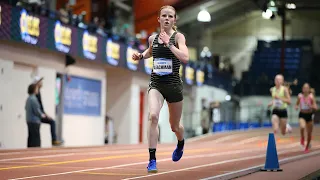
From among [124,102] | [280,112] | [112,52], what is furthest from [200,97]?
[280,112]

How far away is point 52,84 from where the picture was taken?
2509cm

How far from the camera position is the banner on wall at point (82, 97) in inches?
1065

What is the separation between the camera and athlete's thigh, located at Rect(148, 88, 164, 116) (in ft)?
33.2

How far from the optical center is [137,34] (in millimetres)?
39312

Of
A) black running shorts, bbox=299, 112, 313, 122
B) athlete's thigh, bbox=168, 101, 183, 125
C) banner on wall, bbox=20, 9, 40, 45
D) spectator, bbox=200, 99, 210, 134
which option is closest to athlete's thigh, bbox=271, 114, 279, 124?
black running shorts, bbox=299, 112, 313, 122

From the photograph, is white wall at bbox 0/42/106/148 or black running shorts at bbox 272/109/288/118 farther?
white wall at bbox 0/42/106/148

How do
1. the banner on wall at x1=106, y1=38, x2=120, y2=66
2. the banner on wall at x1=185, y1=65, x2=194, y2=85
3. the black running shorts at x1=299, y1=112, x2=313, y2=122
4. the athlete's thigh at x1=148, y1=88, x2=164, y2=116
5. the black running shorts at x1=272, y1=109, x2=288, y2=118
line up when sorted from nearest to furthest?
the athlete's thigh at x1=148, y1=88, x2=164, y2=116 → the black running shorts at x1=299, y1=112, x2=313, y2=122 → the black running shorts at x1=272, y1=109, x2=288, y2=118 → the banner on wall at x1=106, y1=38, x2=120, y2=66 → the banner on wall at x1=185, y1=65, x2=194, y2=85

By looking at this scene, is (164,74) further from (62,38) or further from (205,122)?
(205,122)

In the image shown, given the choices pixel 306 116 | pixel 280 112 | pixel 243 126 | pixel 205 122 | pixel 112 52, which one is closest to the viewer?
pixel 306 116

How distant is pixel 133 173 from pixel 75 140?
17.9m

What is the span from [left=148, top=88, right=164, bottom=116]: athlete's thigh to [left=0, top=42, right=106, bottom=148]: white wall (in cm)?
1223

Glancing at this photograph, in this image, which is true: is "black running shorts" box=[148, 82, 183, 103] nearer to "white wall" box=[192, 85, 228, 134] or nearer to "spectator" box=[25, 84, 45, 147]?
"spectator" box=[25, 84, 45, 147]

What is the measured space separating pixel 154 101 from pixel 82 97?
18.5 m

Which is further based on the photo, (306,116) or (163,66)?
(306,116)
